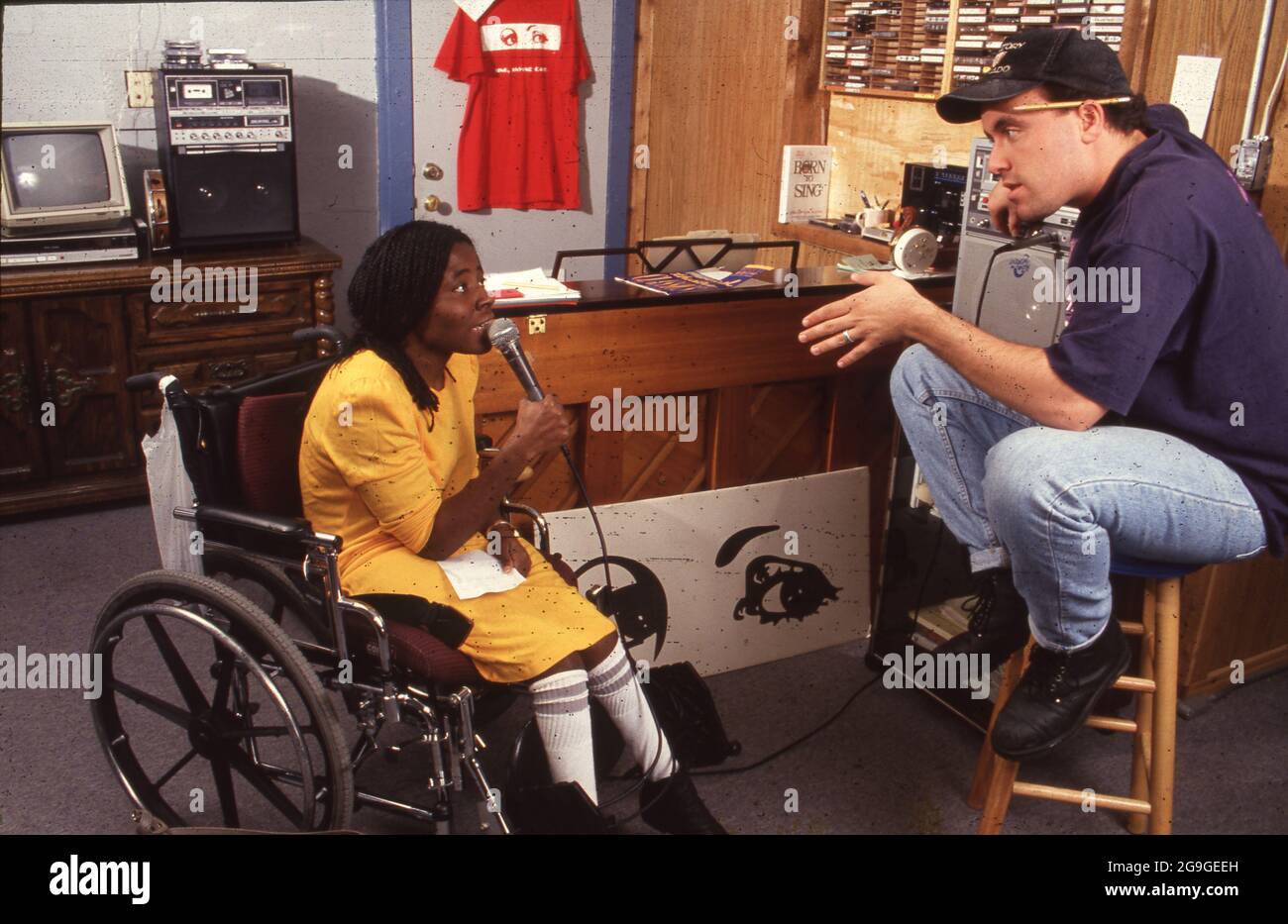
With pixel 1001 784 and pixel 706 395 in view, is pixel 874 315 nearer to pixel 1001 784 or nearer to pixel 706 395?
pixel 1001 784

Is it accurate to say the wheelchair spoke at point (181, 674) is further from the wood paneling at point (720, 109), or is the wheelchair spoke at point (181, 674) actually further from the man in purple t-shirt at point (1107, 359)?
the wood paneling at point (720, 109)

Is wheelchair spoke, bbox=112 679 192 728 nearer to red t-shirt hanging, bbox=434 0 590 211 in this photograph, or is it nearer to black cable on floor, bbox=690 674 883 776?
black cable on floor, bbox=690 674 883 776

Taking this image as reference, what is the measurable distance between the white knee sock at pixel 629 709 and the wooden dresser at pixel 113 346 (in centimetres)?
220

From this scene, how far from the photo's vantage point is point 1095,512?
5.19ft

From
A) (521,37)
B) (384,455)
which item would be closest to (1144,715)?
(384,455)

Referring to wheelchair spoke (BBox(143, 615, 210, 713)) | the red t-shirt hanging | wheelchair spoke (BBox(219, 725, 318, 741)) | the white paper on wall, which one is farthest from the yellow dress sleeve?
the red t-shirt hanging

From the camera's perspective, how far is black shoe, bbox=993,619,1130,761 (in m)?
1.74

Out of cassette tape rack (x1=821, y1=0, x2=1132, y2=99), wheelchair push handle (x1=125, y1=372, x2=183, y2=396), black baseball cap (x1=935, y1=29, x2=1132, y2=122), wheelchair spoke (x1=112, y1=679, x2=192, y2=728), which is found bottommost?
wheelchair spoke (x1=112, y1=679, x2=192, y2=728)

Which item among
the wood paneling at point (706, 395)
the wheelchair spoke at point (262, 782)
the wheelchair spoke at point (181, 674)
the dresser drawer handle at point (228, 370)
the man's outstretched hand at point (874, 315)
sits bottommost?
the wheelchair spoke at point (262, 782)

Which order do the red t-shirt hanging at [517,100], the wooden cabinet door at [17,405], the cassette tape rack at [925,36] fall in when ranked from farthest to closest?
the red t-shirt hanging at [517,100]
the wooden cabinet door at [17,405]
the cassette tape rack at [925,36]

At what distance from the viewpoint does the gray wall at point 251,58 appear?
3.92 metres

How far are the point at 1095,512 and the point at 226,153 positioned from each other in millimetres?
3086

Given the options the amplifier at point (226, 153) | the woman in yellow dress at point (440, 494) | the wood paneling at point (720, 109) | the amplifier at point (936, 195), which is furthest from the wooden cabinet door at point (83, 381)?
the amplifier at point (936, 195)

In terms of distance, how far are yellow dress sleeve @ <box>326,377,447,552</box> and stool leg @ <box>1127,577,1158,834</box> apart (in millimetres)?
1207
